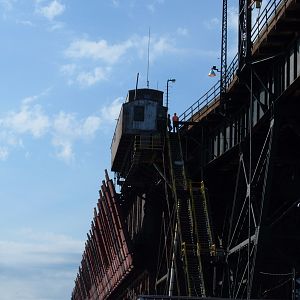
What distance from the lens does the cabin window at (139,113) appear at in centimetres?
→ 5772

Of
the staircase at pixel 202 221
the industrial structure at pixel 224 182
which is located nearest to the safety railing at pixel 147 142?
the industrial structure at pixel 224 182

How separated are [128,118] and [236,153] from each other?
41.9 ft

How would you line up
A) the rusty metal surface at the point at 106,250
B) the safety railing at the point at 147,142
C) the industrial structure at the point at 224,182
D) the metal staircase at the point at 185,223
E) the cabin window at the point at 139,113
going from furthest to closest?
the rusty metal surface at the point at 106,250 < the cabin window at the point at 139,113 < the safety railing at the point at 147,142 < the metal staircase at the point at 185,223 < the industrial structure at the point at 224,182

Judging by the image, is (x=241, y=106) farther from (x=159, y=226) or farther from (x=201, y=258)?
(x=159, y=226)

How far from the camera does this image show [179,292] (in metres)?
48.0

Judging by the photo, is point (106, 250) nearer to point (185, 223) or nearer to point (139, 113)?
point (139, 113)

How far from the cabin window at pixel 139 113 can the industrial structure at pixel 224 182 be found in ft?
→ 0.26

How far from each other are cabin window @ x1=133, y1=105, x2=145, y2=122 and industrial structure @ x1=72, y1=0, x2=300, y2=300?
8cm

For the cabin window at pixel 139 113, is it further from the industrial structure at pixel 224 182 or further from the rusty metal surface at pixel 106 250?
the rusty metal surface at pixel 106 250

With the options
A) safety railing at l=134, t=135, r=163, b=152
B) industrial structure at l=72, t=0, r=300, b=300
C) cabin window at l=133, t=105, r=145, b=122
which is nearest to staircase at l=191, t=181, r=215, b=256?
industrial structure at l=72, t=0, r=300, b=300

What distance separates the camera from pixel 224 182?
55.0 metres

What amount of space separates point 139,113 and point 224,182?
26.6ft

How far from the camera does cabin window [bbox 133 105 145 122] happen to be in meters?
57.7

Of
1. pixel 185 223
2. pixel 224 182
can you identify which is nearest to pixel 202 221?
pixel 185 223
